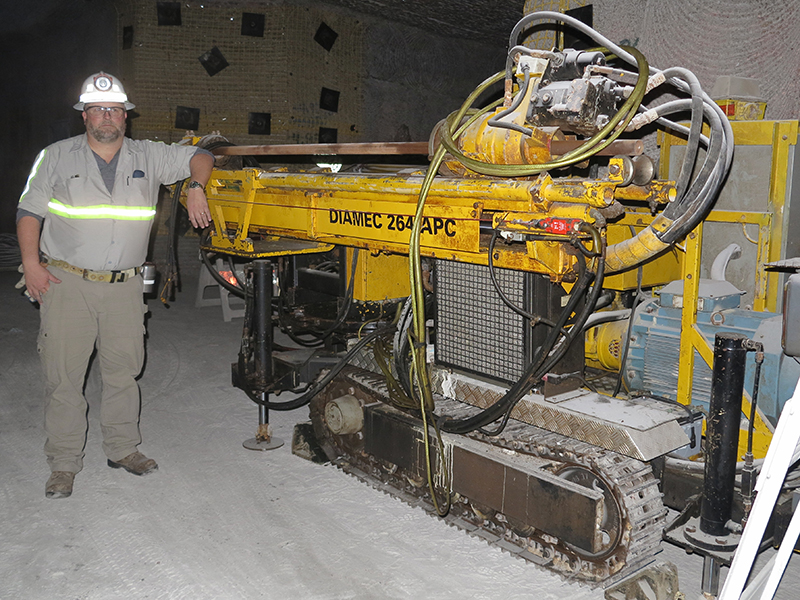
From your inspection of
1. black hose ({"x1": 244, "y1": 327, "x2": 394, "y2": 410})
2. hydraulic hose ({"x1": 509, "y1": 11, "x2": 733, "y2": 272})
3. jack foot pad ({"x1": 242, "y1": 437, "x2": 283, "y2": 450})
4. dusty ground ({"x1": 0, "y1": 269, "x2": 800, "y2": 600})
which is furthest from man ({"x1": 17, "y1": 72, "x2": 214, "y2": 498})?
hydraulic hose ({"x1": 509, "y1": 11, "x2": 733, "y2": 272})

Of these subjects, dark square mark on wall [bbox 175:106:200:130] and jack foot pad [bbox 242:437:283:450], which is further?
dark square mark on wall [bbox 175:106:200:130]

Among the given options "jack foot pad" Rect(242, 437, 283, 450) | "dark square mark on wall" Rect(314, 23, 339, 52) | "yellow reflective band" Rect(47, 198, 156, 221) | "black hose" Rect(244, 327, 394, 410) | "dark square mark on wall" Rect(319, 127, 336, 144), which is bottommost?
"jack foot pad" Rect(242, 437, 283, 450)

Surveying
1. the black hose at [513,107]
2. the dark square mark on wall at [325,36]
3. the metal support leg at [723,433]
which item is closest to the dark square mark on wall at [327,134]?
the dark square mark on wall at [325,36]

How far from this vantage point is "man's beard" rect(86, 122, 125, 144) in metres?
3.85

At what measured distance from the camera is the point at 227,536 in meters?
3.40

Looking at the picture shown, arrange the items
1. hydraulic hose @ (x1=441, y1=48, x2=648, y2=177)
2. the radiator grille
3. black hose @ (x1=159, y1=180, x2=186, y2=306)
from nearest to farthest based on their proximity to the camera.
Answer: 1. hydraulic hose @ (x1=441, y1=48, x2=648, y2=177)
2. the radiator grille
3. black hose @ (x1=159, y1=180, x2=186, y2=306)

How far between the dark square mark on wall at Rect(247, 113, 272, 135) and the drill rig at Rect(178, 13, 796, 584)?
21.5 ft

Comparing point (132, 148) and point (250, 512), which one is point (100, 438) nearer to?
point (250, 512)

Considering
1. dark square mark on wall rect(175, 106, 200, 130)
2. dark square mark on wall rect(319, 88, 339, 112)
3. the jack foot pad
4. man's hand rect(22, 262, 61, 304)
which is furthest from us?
dark square mark on wall rect(319, 88, 339, 112)

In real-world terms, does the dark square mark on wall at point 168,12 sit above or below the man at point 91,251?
above

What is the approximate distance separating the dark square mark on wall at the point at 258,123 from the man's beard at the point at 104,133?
684 centimetres

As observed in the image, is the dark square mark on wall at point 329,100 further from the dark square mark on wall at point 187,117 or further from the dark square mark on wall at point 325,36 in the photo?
the dark square mark on wall at point 187,117

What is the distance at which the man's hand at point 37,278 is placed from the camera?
373cm

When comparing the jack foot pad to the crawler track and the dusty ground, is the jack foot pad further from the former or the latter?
the crawler track
